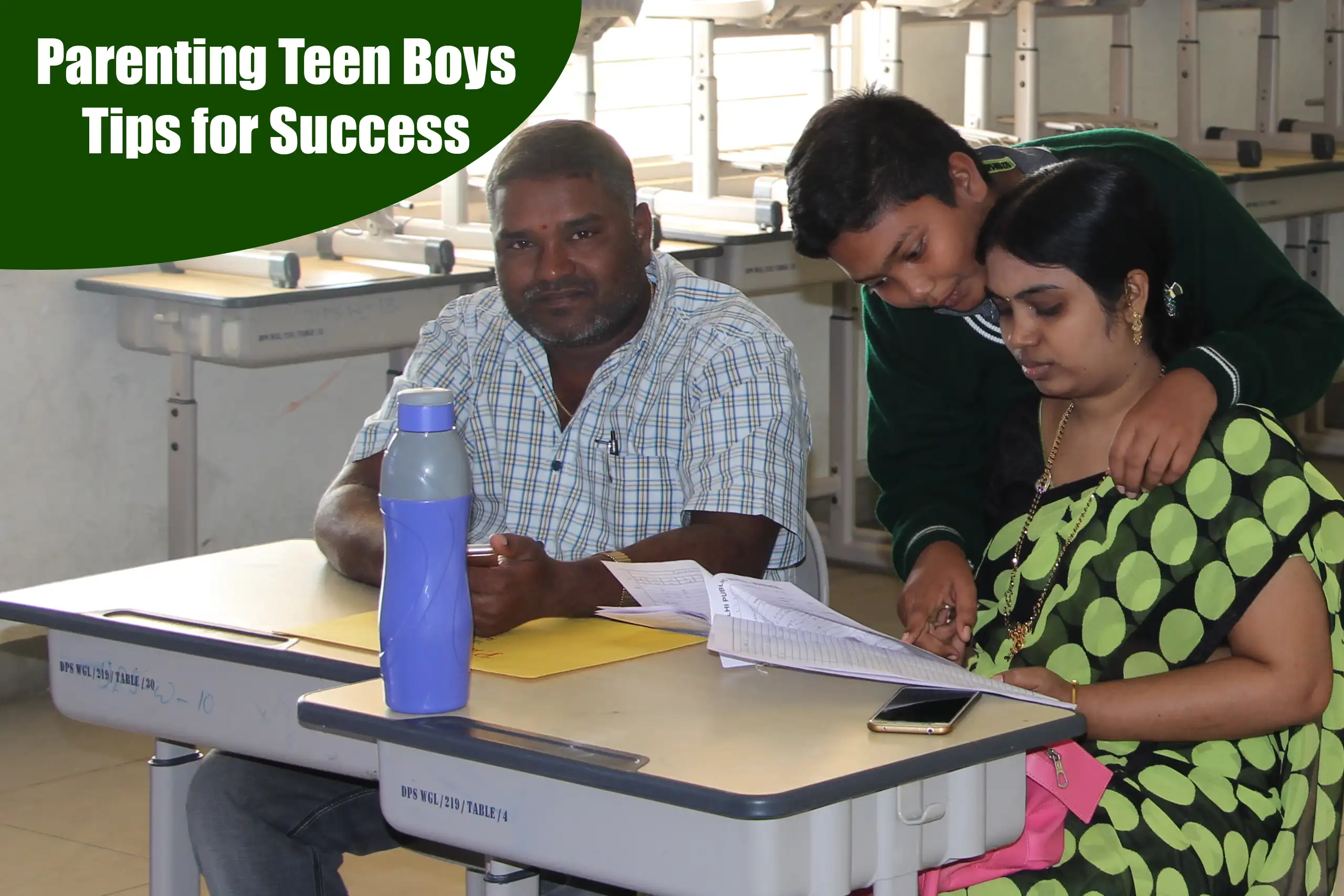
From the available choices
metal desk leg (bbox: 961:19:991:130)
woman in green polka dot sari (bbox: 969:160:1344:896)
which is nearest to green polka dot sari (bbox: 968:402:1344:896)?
woman in green polka dot sari (bbox: 969:160:1344:896)

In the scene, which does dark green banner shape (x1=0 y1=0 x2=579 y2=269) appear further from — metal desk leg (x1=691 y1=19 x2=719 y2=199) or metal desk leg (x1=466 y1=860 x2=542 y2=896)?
metal desk leg (x1=466 y1=860 x2=542 y2=896)

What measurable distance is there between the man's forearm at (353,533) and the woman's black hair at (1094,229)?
0.73m

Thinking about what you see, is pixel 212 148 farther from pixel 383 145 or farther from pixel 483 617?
pixel 483 617

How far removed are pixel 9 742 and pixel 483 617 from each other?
7.07ft

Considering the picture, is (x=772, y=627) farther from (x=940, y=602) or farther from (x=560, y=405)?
(x=560, y=405)

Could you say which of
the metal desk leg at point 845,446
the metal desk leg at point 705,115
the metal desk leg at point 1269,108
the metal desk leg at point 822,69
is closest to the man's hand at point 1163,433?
the metal desk leg at point 705,115

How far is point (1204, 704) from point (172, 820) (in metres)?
1.10

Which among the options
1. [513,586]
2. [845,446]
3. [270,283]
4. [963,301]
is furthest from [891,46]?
[513,586]

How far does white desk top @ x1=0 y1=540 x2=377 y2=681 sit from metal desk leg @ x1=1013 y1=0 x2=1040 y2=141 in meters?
3.52

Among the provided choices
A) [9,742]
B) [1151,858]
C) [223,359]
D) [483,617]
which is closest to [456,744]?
[483,617]

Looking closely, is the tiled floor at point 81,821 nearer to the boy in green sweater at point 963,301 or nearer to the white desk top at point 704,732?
the boy in green sweater at point 963,301

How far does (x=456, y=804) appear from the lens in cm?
138

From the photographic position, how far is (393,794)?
141 cm

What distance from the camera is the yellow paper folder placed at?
157 cm
